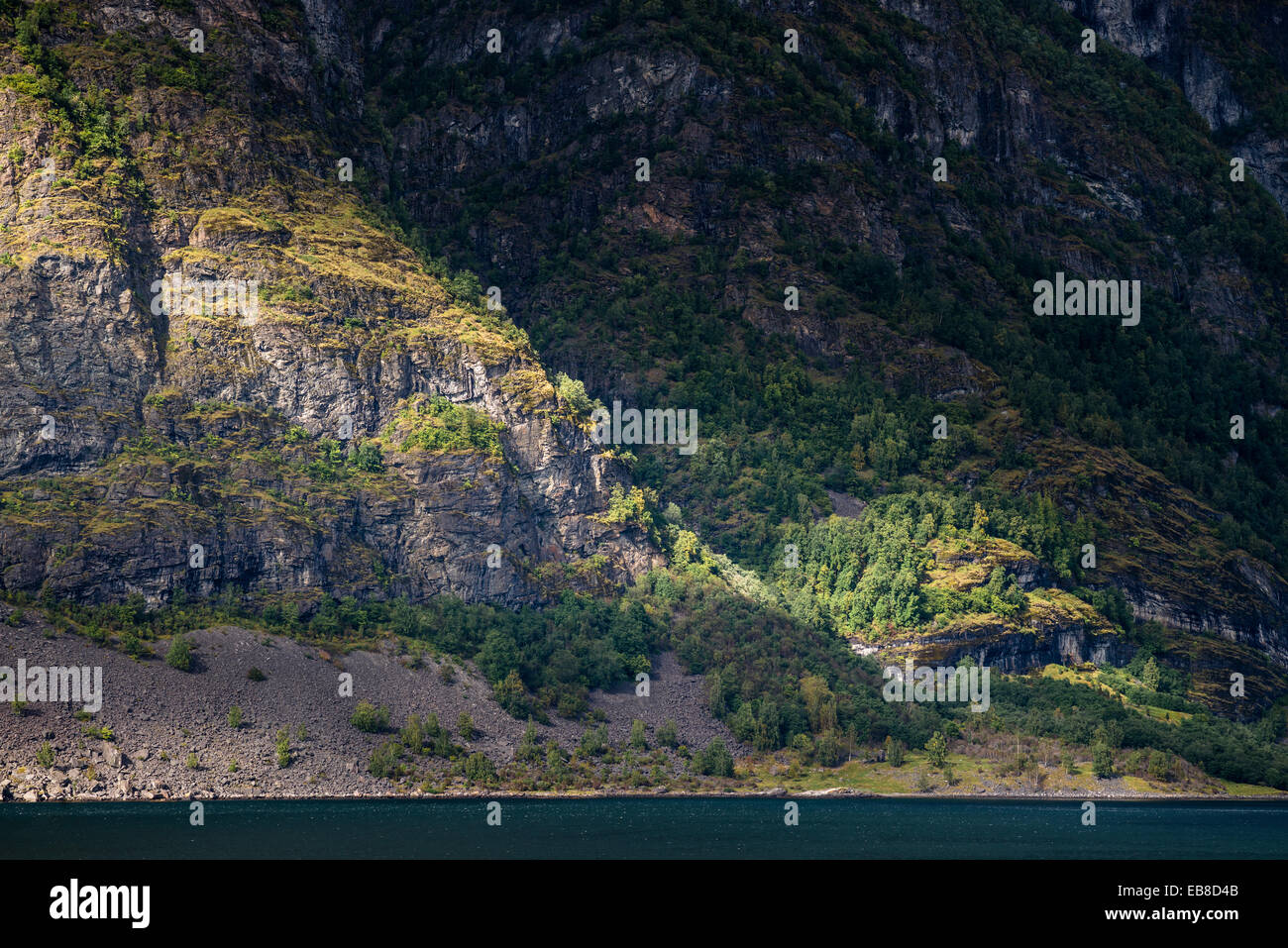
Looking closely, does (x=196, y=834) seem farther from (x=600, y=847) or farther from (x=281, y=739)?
(x=281, y=739)

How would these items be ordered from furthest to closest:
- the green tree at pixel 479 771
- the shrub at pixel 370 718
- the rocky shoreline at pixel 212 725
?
the green tree at pixel 479 771
the shrub at pixel 370 718
the rocky shoreline at pixel 212 725

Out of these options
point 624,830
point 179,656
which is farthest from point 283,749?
point 624,830

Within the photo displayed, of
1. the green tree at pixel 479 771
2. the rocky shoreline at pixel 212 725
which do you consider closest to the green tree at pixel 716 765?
the rocky shoreline at pixel 212 725

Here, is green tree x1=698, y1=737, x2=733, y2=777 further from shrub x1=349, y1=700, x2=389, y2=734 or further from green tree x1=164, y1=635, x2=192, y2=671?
green tree x1=164, y1=635, x2=192, y2=671

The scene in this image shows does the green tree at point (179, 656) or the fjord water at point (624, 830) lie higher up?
the green tree at point (179, 656)

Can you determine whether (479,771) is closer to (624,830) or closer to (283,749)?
(283,749)

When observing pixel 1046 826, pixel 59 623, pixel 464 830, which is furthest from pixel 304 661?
pixel 1046 826

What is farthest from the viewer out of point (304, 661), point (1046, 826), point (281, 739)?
point (304, 661)

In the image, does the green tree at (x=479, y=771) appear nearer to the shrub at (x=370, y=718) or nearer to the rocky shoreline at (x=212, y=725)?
the rocky shoreline at (x=212, y=725)

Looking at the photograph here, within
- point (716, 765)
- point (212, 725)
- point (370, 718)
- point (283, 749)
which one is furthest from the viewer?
point (716, 765)
